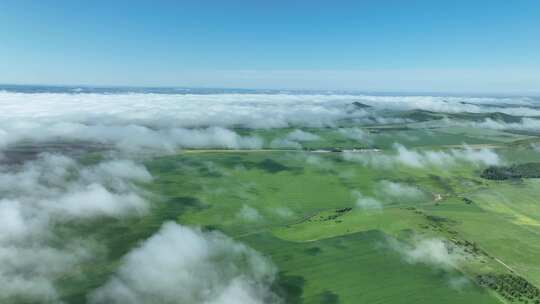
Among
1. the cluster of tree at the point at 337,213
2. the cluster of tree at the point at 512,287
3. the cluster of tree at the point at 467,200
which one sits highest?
the cluster of tree at the point at 512,287

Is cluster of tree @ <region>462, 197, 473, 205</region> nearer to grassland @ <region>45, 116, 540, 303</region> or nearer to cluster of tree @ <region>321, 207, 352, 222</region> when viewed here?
grassland @ <region>45, 116, 540, 303</region>

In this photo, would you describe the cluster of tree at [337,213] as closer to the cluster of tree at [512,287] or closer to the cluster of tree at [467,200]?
the cluster of tree at [467,200]

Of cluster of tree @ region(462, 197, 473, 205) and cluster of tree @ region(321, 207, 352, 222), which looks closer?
cluster of tree @ region(321, 207, 352, 222)

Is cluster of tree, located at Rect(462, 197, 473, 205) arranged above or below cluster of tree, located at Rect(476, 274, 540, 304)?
below

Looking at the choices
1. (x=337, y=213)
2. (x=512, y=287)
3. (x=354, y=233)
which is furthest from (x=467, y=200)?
(x=512, y=287)

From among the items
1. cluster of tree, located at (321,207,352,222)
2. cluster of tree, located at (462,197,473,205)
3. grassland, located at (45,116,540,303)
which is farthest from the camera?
cluster of tree, located at (462,197,473,205)

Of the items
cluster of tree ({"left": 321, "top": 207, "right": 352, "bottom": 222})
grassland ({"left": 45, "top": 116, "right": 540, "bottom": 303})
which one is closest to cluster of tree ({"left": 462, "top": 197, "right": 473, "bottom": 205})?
grassland ({"left": 45, "top": 116, "right": 540, "bottom": 303})

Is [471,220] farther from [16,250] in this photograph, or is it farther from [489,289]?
[16,250]

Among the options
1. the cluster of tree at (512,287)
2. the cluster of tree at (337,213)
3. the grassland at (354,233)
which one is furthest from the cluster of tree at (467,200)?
the cluster of tree at (512,287)
